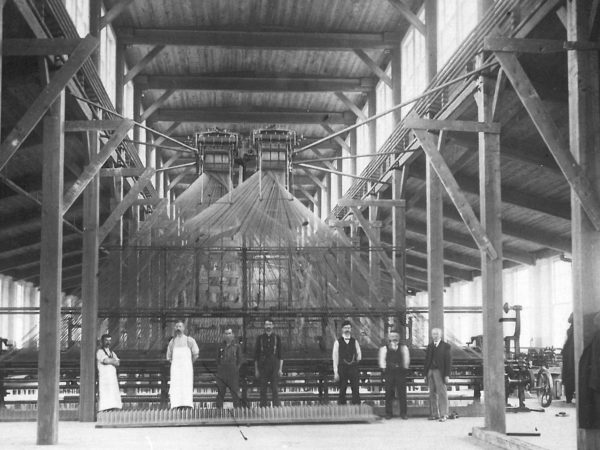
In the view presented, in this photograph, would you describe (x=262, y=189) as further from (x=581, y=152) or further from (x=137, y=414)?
(x=581, y=152)

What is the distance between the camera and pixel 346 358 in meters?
13.6

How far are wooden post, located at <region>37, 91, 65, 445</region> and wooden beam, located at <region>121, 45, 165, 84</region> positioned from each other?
469 inches

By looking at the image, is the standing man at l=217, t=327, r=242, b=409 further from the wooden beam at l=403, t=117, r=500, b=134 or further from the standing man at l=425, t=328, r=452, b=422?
the wooden beam at l=403, t=117, r=500, b=134

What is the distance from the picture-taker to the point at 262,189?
1725 cm

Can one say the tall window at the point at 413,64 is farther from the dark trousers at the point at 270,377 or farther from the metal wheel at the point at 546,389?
the dark trousers at the point at 270,377

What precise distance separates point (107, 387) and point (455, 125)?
6.28 meters

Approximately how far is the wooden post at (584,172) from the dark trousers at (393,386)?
592cm

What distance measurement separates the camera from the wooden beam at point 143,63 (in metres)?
22.1

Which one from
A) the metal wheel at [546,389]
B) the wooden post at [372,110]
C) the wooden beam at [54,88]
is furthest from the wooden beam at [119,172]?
the wooden post at [372,110]

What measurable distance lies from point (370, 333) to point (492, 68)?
5247mm

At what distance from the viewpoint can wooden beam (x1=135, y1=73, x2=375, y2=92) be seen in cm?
2591

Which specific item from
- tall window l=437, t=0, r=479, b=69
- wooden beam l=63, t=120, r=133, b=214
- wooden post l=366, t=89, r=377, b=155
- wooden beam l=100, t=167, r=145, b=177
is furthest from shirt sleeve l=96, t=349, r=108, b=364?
wooden post l=366, t=89, r=377, b=155

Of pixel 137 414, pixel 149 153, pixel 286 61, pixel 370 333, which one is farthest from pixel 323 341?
pixel 149 153

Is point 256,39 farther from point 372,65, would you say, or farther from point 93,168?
point 93,168
